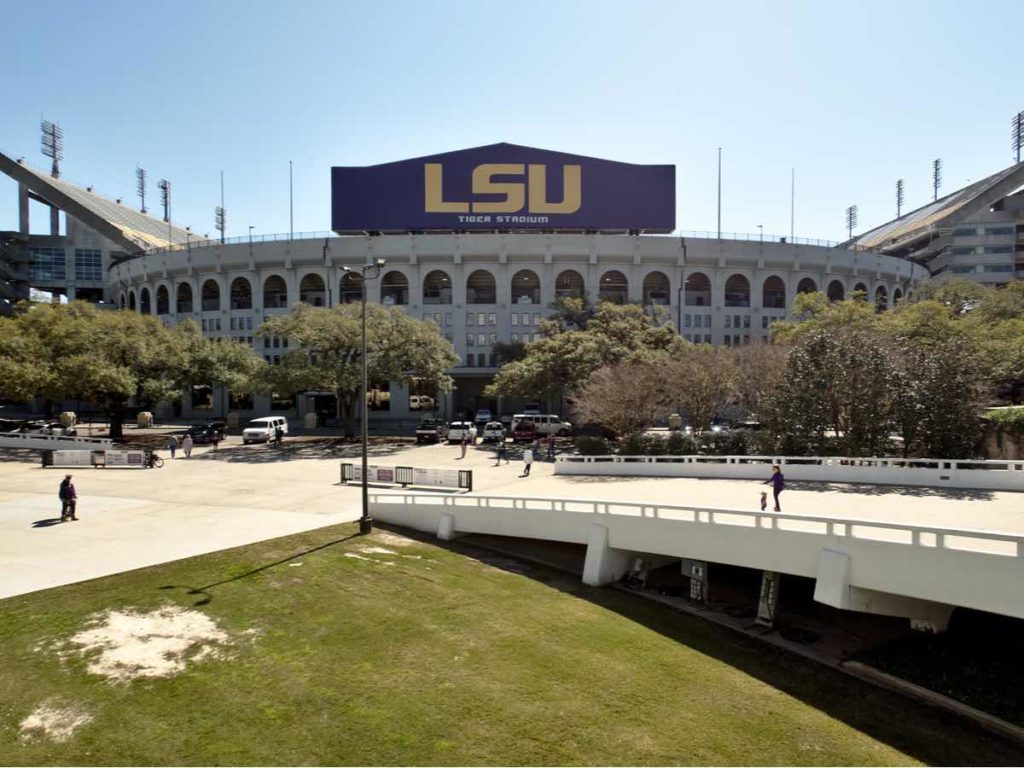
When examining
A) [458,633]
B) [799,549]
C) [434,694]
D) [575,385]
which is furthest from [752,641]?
[575,385]

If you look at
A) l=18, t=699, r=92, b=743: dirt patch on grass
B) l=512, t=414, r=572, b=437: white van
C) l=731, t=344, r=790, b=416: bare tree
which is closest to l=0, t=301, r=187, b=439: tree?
l=512, t=414, r=572, b=437: white van

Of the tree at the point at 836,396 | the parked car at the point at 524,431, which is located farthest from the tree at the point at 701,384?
the parked car at the point at 524,431

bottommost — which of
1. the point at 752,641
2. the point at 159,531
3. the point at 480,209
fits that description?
the point at 752,641

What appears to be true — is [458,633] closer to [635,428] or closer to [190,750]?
[190,750]

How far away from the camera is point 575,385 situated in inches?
1518

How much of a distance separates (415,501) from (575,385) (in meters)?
19.5

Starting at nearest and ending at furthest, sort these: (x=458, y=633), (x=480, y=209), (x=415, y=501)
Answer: (x=458, y=633), (x=415, y=501), (x=480, y=209)

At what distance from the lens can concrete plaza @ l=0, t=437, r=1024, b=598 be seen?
16.2 m

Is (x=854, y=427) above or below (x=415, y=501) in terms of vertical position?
above

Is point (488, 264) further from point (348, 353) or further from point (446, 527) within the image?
point (446, 527)

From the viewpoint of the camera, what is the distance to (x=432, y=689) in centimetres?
1088

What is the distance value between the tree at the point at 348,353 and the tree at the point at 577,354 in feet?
18.3

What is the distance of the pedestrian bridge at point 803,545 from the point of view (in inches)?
447

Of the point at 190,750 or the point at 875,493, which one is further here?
the point at 875,493
